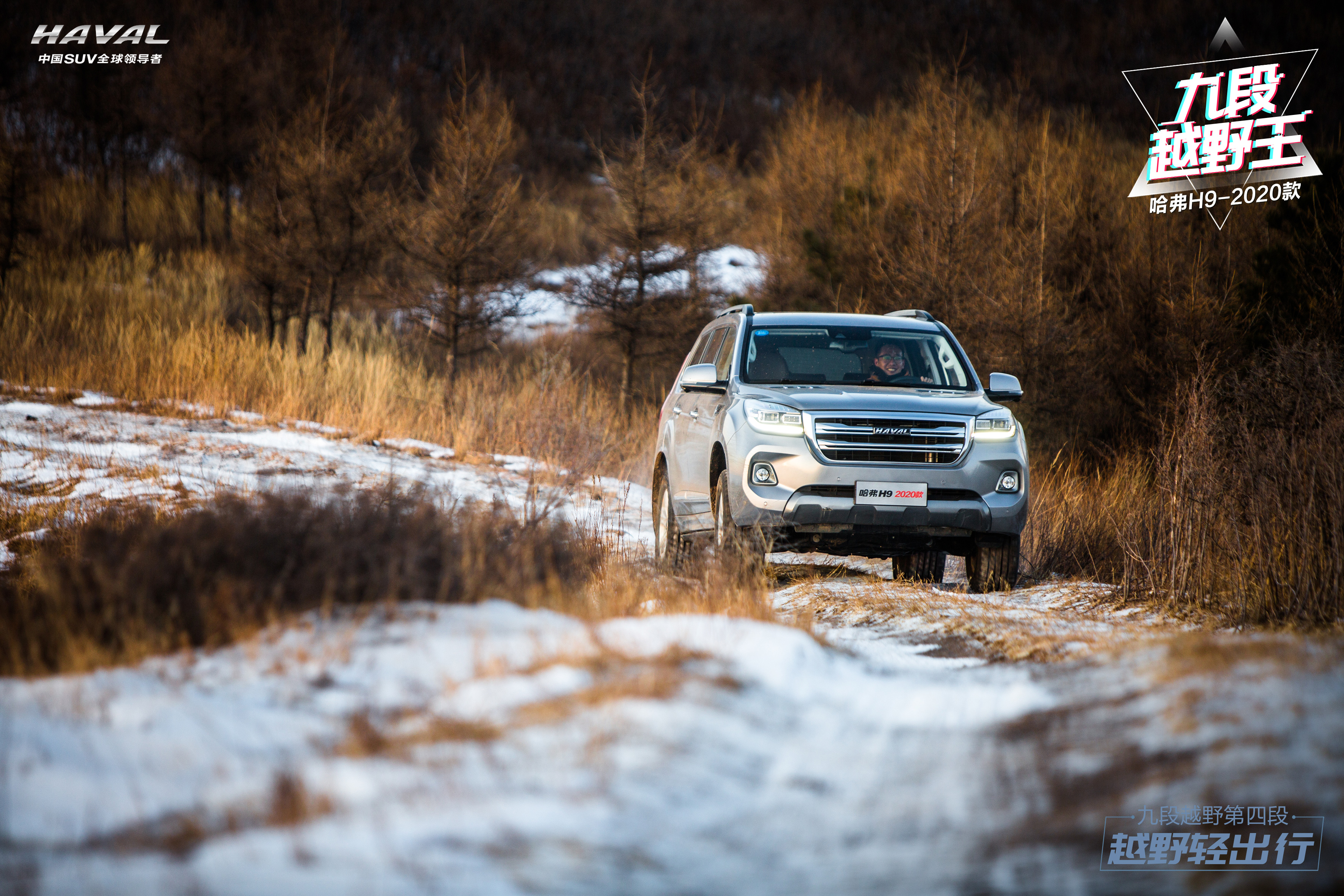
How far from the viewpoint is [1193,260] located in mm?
15523

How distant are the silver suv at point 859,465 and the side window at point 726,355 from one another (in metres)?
0.20

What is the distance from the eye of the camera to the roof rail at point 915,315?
8352 millimetres

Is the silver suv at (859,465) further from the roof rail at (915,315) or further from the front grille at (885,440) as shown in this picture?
the roof rail at (915,315)

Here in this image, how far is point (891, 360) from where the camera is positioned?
8.20 metres

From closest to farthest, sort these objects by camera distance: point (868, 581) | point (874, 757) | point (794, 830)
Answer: point (794, 830) < point (874, 757) < point (868, 581)

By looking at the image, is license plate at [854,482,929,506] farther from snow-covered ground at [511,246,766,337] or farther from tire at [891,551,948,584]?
snow-covered ground at [511,246,766,337]

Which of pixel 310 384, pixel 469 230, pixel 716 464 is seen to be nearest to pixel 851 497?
pixel 716 464

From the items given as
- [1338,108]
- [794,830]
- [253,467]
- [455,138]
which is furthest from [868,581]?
[1338,108]

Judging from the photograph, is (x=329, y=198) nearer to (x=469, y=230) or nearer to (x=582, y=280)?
(x=469, y=230)

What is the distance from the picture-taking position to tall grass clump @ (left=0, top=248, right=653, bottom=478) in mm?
14273

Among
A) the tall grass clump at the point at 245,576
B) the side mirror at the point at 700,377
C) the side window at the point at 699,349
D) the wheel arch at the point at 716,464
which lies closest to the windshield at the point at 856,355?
the side mirror at the point at 700,377

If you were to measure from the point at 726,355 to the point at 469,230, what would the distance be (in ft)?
32.2

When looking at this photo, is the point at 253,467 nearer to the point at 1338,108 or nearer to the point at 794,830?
the point at 794,830

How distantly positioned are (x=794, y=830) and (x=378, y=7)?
44377mm
